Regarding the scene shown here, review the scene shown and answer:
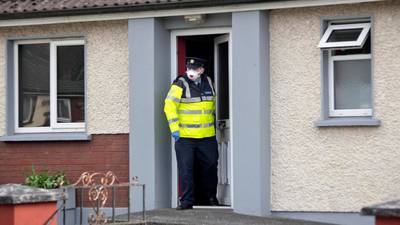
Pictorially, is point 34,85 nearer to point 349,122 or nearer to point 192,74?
point 192,74

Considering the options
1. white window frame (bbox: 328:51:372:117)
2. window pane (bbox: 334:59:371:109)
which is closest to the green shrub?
white window frame (bbox: 328:51:372:117)

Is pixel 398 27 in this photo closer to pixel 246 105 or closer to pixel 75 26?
pixel 246 105

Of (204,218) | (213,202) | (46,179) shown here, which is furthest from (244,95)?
(46,179)

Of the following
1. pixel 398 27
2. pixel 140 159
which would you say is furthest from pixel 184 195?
pixel 398 27

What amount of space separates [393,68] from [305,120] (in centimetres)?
131

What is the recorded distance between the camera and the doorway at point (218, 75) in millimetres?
13430

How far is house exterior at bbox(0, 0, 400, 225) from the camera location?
1213 centimetres

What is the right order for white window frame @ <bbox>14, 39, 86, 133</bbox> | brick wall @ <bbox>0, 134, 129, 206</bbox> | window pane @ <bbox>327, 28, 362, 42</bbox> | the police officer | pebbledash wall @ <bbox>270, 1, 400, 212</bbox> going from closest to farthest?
pebbledash wall @ <bbox>270, 1, 400, 212</bbox> → window pane @ <bbox>327, 28, 362, 42</bbox> → the police officer → brick wall @ <bbox>0, 134, 129, 206</bbox> → white window frame @ <bbox>14, 39, 86, 133</bbox>

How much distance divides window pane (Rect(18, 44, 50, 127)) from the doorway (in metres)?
1.98

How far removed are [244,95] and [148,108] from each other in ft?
4.54

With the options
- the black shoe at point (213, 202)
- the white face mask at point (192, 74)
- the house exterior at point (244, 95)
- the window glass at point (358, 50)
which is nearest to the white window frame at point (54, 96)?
the house exterior at point (244, 95)

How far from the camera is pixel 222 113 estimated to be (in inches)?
536

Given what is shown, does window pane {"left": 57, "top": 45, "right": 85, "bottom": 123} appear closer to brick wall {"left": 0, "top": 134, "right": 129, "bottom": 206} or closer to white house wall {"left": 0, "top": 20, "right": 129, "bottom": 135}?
white house wall {"left": 0, "top": 20, "right": 129, "bottom": 135}

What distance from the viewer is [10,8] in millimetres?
13531
